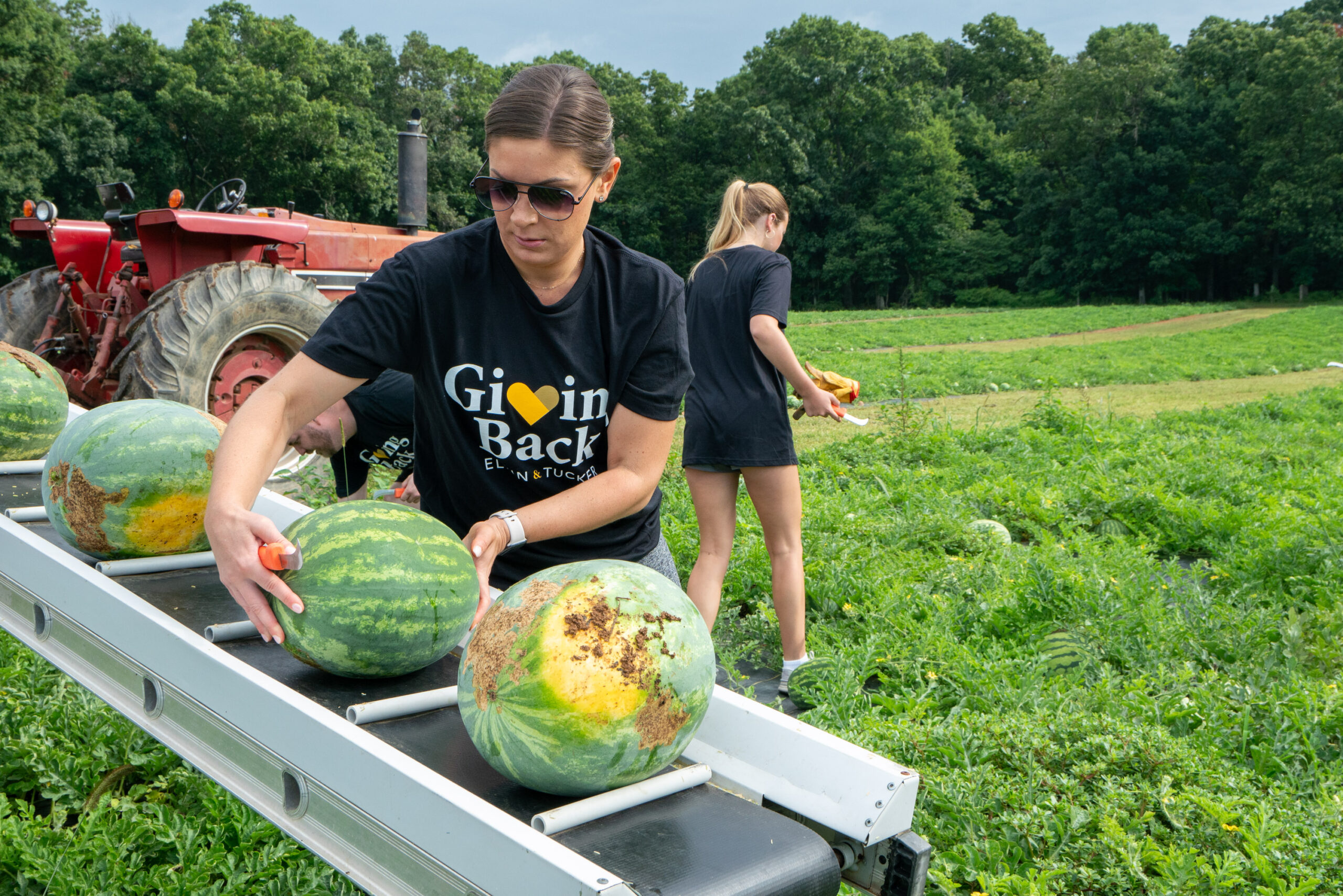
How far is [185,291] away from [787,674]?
456 centimetres

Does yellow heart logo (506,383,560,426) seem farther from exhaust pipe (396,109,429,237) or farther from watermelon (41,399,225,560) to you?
exhaust pipe (396,109,429,237)

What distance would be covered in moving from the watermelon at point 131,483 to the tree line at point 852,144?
127ft

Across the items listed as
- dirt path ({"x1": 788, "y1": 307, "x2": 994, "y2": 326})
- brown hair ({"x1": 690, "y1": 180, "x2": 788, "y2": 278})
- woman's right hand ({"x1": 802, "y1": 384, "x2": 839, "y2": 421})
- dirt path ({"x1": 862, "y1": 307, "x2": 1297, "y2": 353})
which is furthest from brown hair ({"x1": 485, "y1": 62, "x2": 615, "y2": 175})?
dirt path ({"x1": 788, "y1": 307, "x2": 994, "y2": 326})

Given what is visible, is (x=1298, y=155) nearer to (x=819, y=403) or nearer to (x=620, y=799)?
(x=819, y=403)

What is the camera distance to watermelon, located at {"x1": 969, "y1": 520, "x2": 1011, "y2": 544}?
19.4ft

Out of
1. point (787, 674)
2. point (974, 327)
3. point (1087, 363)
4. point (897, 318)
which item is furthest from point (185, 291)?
point (897, 318)

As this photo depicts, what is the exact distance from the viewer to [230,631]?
213 cm

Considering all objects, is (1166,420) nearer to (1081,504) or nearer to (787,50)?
(1081,504)

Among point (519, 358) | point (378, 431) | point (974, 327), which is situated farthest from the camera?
point (974, 327)

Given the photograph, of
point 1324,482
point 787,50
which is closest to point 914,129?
point 787,50

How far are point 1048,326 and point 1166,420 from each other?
66.8ft

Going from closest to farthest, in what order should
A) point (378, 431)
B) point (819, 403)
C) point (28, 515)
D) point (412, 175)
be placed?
point (28, 515) < point (378, 431) < point (819, 403) < point (412, 175)

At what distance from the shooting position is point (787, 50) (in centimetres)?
6769

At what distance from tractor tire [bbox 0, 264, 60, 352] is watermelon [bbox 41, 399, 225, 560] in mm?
6006
